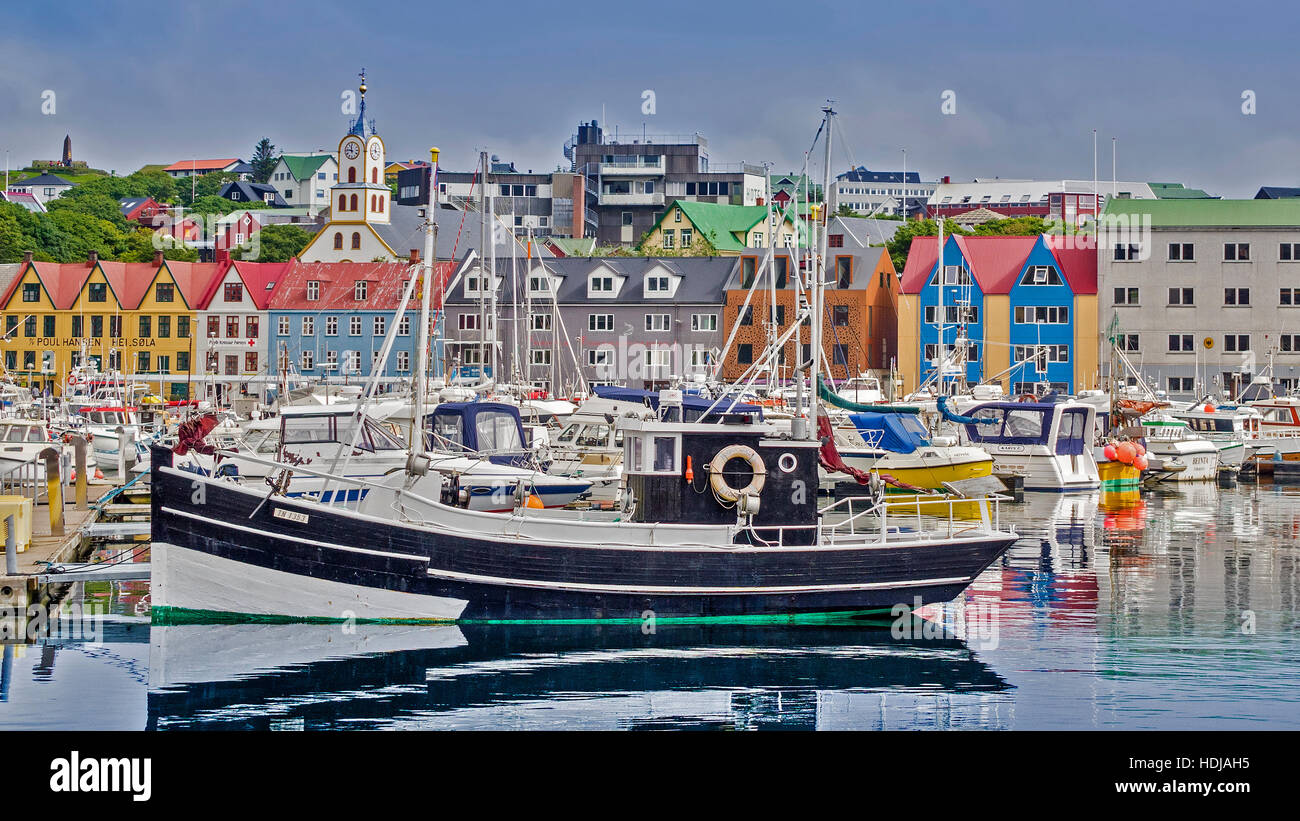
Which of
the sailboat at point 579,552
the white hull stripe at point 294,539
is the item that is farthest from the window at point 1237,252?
the white hull stripe at point 294,539

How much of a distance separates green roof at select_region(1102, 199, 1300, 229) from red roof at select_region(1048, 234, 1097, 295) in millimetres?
3048

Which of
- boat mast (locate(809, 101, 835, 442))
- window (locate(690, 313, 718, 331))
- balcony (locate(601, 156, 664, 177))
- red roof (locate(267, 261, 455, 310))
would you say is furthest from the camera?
balcony (locate(601, 156, 664, 177))

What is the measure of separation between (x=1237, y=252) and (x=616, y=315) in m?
37.0

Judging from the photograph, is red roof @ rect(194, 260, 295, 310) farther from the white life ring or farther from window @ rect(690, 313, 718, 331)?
the white life ring

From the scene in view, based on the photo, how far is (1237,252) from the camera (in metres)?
89.4

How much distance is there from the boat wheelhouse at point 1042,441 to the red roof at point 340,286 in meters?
51.2

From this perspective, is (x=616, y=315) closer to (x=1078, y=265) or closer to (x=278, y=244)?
(x=1078, y=265)

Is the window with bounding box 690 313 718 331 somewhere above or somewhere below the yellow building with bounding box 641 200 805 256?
below

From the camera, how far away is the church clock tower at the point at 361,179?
121 meters

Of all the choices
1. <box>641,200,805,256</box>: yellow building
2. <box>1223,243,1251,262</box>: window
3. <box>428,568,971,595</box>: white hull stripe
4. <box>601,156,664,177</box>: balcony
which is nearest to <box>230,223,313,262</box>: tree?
<box>601,156,664,177</box>: balcony

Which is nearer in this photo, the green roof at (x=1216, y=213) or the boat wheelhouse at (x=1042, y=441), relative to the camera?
the boat wheelhouse at (x=1042, y=441)

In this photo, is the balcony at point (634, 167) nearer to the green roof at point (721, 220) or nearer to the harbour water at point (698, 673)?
the green roof at point (721, 220)

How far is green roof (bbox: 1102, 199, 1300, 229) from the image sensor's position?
8956 cm
